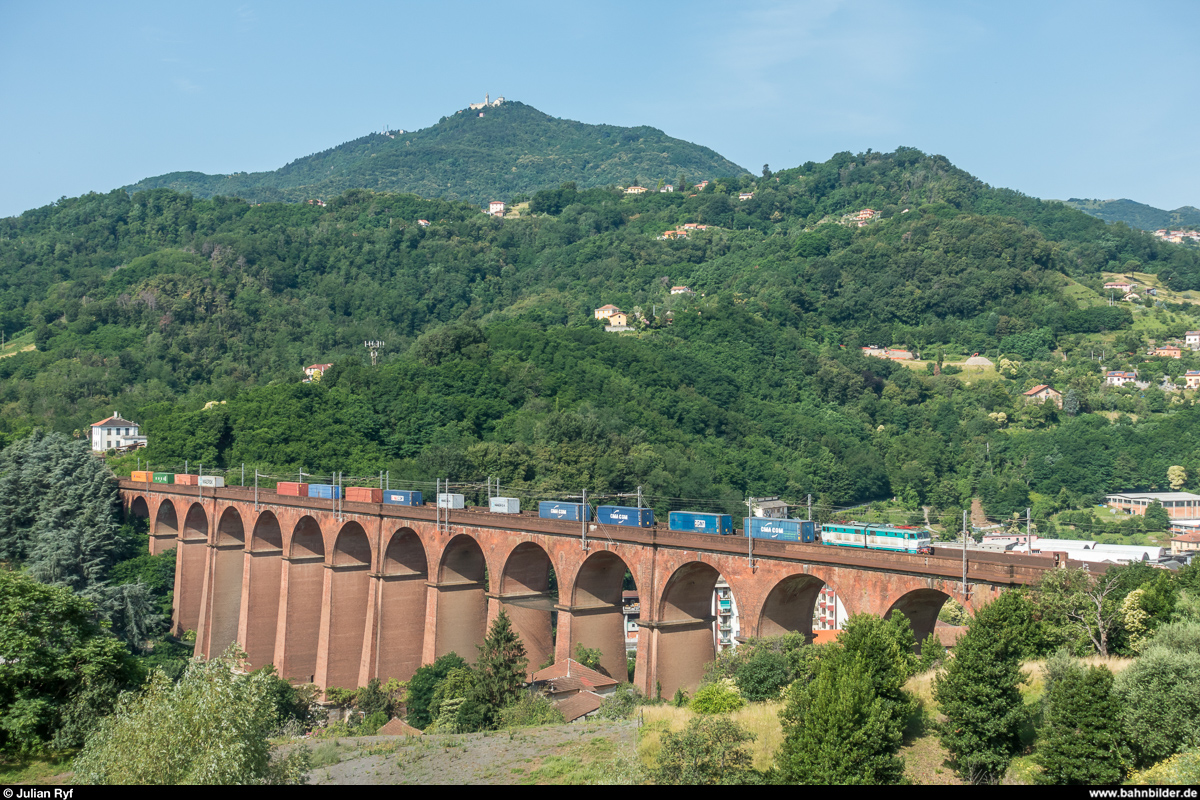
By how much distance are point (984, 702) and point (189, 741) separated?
17731 millimetres

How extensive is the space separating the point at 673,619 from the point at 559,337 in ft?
241

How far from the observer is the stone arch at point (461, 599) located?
48.3 m

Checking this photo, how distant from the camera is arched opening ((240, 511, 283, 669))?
58062mm

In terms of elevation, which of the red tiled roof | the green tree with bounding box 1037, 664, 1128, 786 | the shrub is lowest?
the red tiled roof

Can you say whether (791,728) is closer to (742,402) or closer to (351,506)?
(351,506)

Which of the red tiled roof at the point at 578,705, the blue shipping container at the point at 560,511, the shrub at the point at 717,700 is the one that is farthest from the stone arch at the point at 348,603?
the shrub at the point at 717,700

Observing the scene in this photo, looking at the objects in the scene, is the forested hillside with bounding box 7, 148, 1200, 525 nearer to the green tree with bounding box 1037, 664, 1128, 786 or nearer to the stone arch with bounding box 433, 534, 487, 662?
the stone arch with bounding box 433, 534, 487, 662

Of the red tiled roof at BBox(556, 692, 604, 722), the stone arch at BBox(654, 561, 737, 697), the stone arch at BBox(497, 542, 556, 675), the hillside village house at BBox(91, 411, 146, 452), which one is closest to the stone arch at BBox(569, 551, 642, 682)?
the stone arch at BBox(497, 542, 556, 675)

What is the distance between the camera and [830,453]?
106750mm

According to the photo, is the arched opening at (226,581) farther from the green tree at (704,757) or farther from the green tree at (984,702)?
the green tree at (984,702)

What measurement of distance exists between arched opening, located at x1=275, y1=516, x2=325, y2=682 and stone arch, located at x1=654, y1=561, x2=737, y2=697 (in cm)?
2433

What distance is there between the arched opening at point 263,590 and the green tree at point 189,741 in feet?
125

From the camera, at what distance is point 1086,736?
20.5 metres
